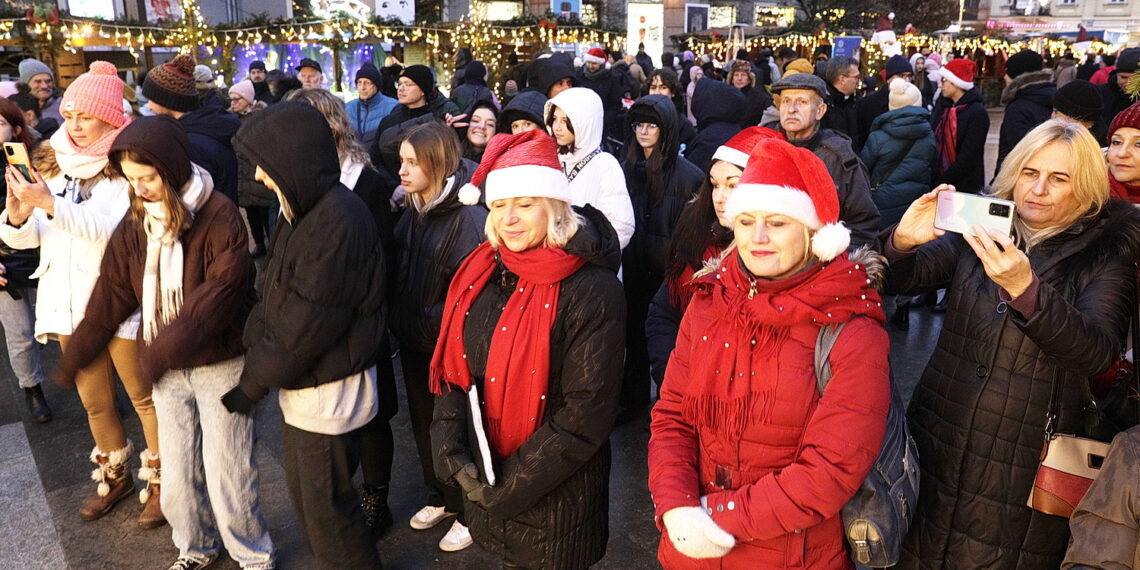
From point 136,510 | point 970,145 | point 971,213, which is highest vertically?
point 971,213

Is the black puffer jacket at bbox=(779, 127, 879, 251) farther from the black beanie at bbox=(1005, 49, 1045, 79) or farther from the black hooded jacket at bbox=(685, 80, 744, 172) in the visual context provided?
the black beanie at bbox=(1005, 49, 1045, 79)

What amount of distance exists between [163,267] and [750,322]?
93.5 inches

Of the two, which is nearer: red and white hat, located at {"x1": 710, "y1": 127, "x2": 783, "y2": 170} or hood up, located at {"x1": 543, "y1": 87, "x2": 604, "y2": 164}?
red and white hat, located at {"x1": 710, "y1": 127, "x2": 783, "y2": 170}

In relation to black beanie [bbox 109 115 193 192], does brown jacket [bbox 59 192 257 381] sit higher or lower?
lower

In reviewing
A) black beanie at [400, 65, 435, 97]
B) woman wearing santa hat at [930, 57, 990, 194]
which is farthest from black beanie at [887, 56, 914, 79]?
black beanie at [400, 65, 435, 97]

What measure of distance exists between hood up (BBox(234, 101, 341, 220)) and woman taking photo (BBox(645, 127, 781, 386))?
1519 mm

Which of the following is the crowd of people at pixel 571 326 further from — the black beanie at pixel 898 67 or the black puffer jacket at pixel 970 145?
the black beanie at pixel 898 67

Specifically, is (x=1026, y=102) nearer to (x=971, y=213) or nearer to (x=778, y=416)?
(x=971, y=213)

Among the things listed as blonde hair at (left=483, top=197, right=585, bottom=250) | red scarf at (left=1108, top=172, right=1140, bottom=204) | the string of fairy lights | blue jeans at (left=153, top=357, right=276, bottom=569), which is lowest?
blue jeans at (left=153, top=357, right=276, bottom=569)

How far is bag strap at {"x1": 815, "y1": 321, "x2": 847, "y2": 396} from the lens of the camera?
1.94m

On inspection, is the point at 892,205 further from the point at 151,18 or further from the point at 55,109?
the point at 151,18

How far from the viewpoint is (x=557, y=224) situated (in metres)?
2.60

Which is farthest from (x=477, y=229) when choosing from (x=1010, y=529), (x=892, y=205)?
(x=892, y=205)

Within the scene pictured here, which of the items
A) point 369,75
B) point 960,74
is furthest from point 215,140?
point 960,74
